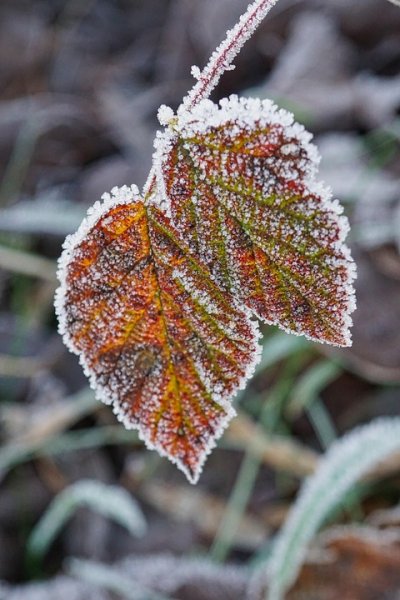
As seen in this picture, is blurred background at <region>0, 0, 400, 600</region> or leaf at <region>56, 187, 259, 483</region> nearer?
leaf at <region>56, 187, 259, 483</region>

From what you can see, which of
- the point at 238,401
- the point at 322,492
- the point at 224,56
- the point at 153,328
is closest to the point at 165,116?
the point at 224,56

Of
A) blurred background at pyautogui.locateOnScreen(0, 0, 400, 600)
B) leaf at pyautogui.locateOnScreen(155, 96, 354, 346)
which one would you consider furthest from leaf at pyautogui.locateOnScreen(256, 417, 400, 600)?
leaf at pyautogui.locateOnScreen(155, 96, 354, 346)

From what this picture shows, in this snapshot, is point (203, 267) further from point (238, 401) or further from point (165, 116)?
point (238, 401)

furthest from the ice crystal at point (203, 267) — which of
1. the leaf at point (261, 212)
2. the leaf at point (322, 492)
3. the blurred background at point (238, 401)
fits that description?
the blurred background at point (238, 401)

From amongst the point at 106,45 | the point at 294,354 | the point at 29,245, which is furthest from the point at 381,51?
the point at 106,45

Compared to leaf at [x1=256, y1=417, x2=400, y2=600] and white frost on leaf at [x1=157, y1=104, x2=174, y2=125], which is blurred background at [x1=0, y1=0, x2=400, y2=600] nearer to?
leaf at [x1=256, y1=417, x2=400, y2=600]

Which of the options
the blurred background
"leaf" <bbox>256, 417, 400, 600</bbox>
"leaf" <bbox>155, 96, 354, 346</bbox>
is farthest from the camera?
the blurred background

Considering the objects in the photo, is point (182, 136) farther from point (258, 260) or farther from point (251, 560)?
point (251, 560)
